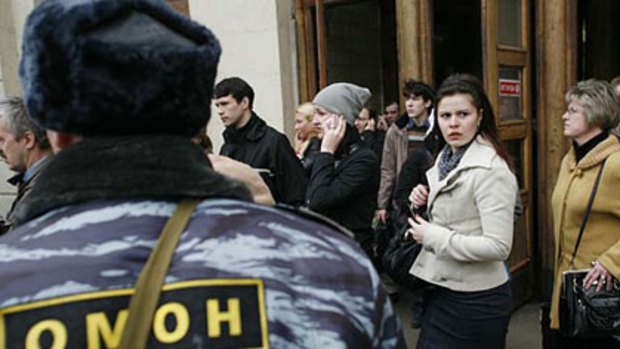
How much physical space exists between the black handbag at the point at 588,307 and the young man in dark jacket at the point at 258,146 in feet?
5.18

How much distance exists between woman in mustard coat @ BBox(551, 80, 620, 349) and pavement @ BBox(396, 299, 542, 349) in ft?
3.31

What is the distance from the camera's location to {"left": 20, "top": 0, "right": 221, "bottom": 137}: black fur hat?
0.86 meters


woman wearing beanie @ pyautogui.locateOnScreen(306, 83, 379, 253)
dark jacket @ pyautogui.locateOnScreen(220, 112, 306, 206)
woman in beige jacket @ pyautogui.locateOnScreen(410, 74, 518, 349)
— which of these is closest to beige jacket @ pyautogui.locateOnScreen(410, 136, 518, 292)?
woman in beige jacket @ pyautogui.locateOnScreen(410, 74, 518, 349)

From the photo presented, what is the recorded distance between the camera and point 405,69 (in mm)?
4551

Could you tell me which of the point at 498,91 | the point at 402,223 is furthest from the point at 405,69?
the point at 402,223

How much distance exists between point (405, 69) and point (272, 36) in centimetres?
119

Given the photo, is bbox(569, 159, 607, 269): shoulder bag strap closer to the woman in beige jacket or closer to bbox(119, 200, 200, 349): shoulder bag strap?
the woman in beige jacket

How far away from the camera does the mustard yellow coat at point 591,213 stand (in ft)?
9.16

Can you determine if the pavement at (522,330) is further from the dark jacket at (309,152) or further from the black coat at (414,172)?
the dark jacket at (309,152)

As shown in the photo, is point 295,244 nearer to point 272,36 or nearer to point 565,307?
point 565,307

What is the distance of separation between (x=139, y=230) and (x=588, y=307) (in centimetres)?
242

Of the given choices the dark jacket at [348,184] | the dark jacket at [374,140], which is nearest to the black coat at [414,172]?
the dark jacket at [348,184]

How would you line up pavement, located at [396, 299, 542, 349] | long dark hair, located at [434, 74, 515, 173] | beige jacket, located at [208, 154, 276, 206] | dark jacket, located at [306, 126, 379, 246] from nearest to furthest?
1. beige jacket, located at [208, 154, 276, 206]
2. long dark hair, located at [434, 74, 515, 173]
3. dark jacket, located at [306, 126, 379, 246]
4. pavement, located at [396, 299, 542, 349]

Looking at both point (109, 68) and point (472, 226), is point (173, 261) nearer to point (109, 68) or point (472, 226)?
point (109, 68)
